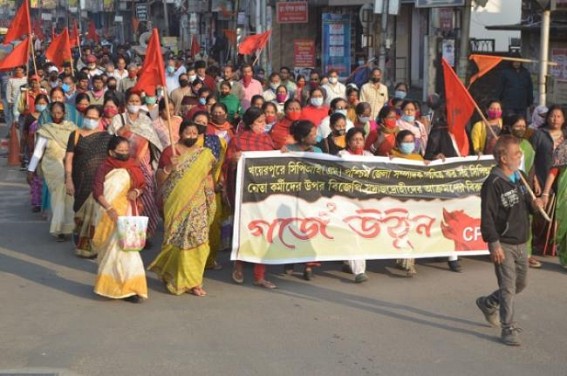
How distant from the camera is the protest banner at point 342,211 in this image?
9.00 metres

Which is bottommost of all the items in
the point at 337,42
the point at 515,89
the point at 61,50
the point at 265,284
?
the point at 265,284

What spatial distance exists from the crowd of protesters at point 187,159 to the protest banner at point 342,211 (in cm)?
19

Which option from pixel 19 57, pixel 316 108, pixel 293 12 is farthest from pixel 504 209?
pixel 293 12

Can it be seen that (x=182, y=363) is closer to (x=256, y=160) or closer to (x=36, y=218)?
(x=256, y=160)

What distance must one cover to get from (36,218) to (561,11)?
8.84m

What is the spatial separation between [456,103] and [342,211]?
1.40 meters

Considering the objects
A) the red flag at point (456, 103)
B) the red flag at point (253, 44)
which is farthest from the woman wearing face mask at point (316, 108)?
the red flag at point (253, 44)

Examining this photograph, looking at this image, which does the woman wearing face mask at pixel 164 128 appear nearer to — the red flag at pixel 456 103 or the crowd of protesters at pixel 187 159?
the crowd of protesters at pixel 187 159

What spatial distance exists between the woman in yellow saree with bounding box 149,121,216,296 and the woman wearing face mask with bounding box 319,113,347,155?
4.95 feet

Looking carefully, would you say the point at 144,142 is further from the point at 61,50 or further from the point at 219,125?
the point at 61,50

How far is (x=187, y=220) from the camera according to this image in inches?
335

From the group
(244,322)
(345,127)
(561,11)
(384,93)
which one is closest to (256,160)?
(345,127)

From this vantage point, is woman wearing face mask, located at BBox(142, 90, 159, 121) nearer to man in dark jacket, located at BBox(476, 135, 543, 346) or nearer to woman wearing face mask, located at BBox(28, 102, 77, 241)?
woman wearing face mask, located at BBox(28, 102, 77, 241)

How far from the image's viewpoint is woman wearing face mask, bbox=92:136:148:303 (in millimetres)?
8266
